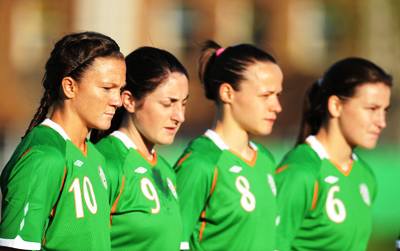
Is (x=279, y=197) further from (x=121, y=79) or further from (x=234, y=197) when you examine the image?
(x=121, y=79)

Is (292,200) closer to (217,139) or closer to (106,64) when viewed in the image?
(217,139)

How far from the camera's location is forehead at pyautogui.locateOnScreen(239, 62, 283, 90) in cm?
755

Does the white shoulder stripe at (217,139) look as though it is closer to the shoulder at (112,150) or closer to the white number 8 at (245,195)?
the white number 8 at (245,195)

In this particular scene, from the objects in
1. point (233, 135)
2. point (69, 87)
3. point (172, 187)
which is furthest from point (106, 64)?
point (233, 135)

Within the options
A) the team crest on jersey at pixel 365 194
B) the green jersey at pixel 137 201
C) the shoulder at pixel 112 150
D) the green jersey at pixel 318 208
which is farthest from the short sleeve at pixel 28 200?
the team crest on jersey at pixel 365 194

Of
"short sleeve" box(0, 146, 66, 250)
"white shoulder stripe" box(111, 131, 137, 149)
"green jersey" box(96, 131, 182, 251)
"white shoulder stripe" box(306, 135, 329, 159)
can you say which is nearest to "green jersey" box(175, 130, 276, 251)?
"green jersey" box(96, 131, 182, 251)

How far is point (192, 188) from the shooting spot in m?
7.25

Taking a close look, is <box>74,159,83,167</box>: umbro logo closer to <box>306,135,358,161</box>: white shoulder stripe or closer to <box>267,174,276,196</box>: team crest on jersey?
<box>267,174,276,196</box>: team crest on jersey

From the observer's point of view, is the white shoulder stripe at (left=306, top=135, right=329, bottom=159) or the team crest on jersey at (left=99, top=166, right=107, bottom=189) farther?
the white shoulder stripe at (left=306, top=135, right=329, bottom=159)

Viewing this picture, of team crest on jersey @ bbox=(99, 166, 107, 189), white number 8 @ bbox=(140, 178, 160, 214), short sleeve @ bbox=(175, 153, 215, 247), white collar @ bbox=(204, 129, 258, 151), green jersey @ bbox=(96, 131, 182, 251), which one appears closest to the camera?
team crest on jersey @ bbox=(99, 166, 107, 189)

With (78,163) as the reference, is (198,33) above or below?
below

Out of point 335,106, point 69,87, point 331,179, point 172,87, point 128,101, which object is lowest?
point 331,179

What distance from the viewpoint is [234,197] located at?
288 inches

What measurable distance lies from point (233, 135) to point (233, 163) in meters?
0.19
